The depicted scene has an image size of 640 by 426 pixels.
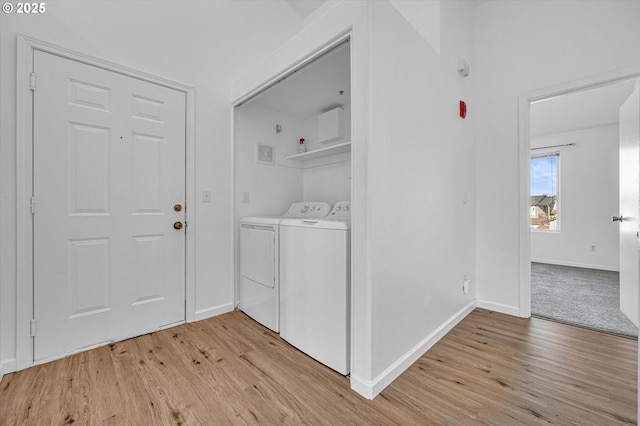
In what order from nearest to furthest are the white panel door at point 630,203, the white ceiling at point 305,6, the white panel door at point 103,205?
1. the white panel door at point 103,205
2. the white panel door at point 630,203
3. the white ceiling at point 305,6

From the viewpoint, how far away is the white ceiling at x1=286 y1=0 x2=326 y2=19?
3143 mm

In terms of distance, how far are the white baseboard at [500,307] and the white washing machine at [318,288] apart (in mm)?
1870

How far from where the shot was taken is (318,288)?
5.91 ft

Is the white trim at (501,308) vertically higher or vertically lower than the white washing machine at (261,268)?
lower

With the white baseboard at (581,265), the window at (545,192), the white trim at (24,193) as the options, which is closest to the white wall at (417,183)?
the white trim at (24,193)

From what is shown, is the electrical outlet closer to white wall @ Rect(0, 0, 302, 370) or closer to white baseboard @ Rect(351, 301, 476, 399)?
white baseboard @ Rect(351, 301, 476, 399)

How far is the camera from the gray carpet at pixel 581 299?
242 cm

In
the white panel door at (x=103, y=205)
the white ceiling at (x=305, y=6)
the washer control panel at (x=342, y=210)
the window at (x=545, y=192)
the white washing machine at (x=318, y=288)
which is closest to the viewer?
the white washing machine at (x=318, y=288)

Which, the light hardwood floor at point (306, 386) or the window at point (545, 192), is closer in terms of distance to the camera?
the light hardwood floor at point (306, 386)

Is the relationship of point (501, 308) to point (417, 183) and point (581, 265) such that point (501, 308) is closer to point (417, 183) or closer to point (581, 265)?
point (417, 183)

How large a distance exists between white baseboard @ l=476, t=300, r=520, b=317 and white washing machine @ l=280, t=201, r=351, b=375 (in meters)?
1.87

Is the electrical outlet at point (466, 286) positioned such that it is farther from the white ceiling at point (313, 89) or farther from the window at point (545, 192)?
the window at point (545, 192)

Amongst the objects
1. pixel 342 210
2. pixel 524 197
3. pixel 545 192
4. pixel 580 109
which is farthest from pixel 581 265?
pixel 342 210

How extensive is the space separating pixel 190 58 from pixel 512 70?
3.00 meters
